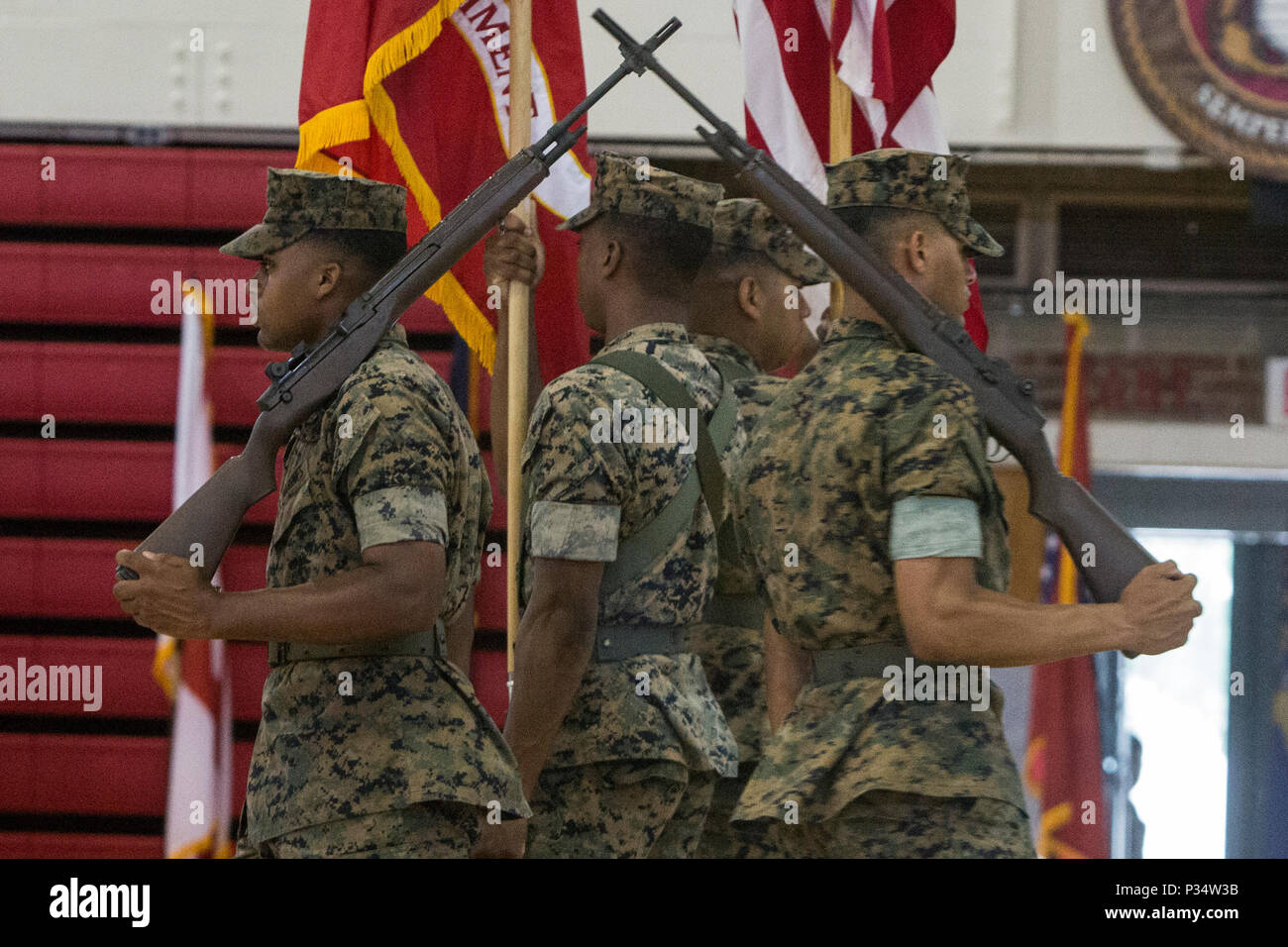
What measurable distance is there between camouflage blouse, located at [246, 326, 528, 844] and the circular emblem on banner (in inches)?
133

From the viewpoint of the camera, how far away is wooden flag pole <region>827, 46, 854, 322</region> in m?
4.01

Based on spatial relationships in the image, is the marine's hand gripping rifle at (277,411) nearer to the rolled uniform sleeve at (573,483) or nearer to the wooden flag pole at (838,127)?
the rolled uniform sleeve at (573,483)

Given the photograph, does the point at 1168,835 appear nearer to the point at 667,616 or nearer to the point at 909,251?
the point at 667,616

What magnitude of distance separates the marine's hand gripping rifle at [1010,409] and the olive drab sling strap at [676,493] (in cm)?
37

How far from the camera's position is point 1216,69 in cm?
511

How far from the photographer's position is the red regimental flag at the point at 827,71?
13.3ft

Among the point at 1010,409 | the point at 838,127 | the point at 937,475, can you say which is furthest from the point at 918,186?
the point at 838,127

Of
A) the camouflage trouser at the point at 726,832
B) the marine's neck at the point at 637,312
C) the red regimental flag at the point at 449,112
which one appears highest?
the red regimental flag at the point at 449,112

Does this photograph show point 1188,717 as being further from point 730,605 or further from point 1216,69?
point 730,605

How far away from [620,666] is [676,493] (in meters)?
0.31

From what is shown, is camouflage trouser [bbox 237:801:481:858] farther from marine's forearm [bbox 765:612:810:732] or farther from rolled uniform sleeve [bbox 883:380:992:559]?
rolled uniform sleeve [bbox 883:380:992:559]

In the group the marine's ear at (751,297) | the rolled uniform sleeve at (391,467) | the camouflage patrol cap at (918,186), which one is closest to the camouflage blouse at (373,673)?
the rolled uniform sleeve at (391,467)

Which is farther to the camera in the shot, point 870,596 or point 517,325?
point 517,325

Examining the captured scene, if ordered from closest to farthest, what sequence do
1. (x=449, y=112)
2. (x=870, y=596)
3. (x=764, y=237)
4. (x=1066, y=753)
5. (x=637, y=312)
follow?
(x=870, y=596), (x=637, y=312), (x=764, y=237), (x=449, y=112), (x=1066, y=753)
